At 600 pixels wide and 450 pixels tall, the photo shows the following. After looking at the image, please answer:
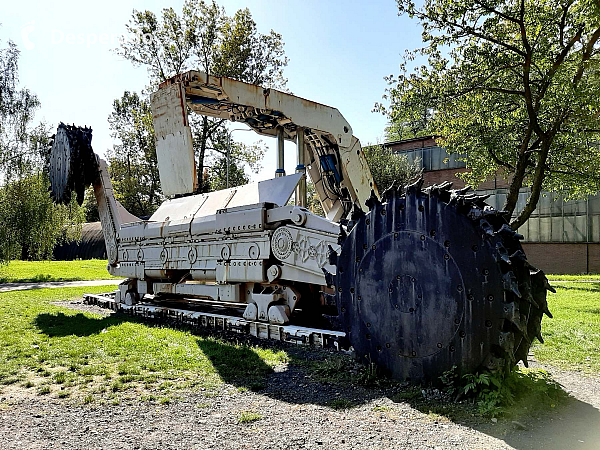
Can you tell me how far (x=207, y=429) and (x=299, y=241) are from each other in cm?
381

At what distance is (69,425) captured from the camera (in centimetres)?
401

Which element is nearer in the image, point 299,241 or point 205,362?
point 205,362

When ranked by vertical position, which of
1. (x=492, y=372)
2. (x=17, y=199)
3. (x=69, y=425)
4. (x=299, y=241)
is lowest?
(x=69, y=425)

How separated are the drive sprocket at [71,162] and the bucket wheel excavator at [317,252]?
0.11 ft

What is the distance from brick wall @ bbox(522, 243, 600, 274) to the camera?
95.5ft

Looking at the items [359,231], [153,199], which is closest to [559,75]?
[359,231]

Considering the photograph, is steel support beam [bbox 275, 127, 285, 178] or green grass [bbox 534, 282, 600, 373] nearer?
green grass [bbox 534, 282, 600, 373]

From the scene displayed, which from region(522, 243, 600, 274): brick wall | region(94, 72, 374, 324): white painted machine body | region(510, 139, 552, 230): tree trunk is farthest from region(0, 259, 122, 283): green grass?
region(522, 243, 600, 274): brick wall

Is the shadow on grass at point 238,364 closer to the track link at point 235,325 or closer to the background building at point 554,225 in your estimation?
the track link at point 235,325

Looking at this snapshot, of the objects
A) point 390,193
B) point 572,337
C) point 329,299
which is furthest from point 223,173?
point 390,193

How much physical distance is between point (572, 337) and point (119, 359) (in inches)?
260

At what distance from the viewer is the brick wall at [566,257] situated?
29.1 metres

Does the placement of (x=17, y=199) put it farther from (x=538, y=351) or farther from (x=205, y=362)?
(x=538, y=351)

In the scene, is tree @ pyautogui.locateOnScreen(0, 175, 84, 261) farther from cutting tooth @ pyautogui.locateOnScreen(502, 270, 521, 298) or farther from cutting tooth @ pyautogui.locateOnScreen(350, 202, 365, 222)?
cutting tooth @ pyautogui.locateOnScreen(502, 270, 521, 298)
